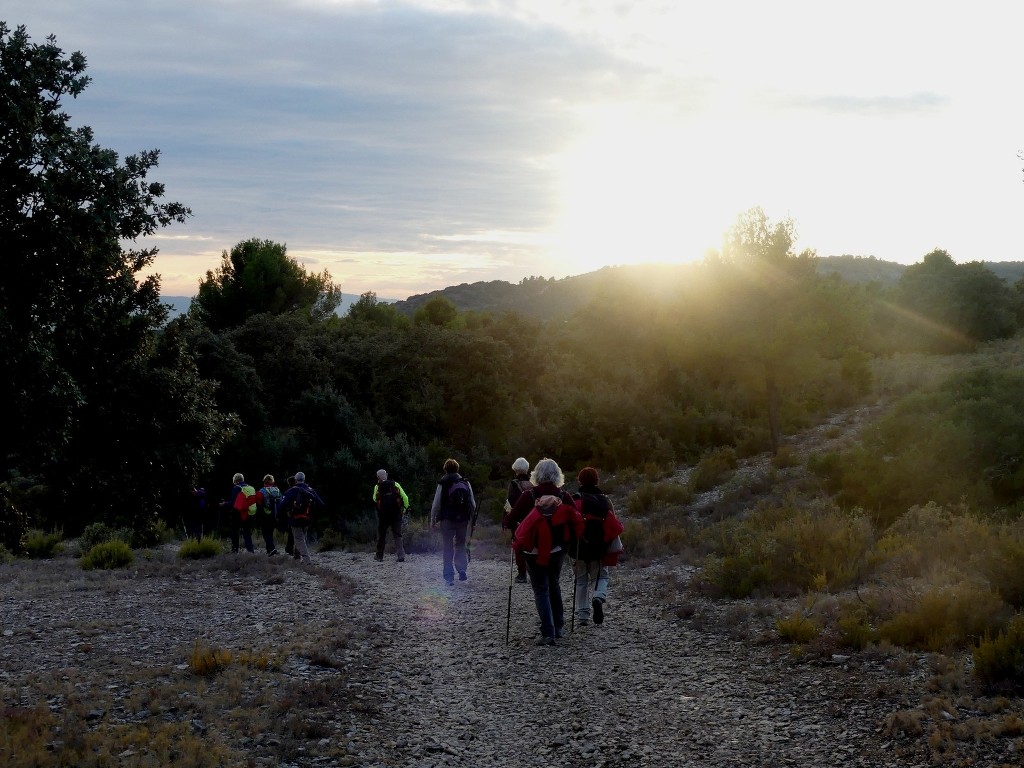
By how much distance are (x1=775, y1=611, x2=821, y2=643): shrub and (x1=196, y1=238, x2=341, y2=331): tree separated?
4249 centimetres

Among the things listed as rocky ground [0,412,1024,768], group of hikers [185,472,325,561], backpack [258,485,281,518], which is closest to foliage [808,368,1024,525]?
rocky ground [0,412,1024,768]

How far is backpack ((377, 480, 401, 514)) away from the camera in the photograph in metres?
18.7

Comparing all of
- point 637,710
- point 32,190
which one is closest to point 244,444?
point 32,190

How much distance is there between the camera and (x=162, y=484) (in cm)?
1228

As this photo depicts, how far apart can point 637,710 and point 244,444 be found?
28480 millimetres

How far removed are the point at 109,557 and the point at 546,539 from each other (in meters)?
13.3

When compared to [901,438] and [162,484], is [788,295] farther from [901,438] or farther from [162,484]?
[162,484]

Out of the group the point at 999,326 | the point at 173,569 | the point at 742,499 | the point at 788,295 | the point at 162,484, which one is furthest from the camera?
the point at 999,326

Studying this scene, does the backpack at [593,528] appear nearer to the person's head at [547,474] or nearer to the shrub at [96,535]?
the person's head at [547,474]

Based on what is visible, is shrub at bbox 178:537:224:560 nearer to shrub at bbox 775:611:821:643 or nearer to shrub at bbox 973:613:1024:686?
shrub at bbox 775:611:821:643

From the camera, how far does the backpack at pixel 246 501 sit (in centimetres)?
2033

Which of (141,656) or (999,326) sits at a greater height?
(999,326)

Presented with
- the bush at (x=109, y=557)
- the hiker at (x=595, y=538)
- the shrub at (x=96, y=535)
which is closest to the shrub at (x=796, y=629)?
the hiker at (x=595, y=538)

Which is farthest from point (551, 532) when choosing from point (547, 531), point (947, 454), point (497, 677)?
point (947, 454)
